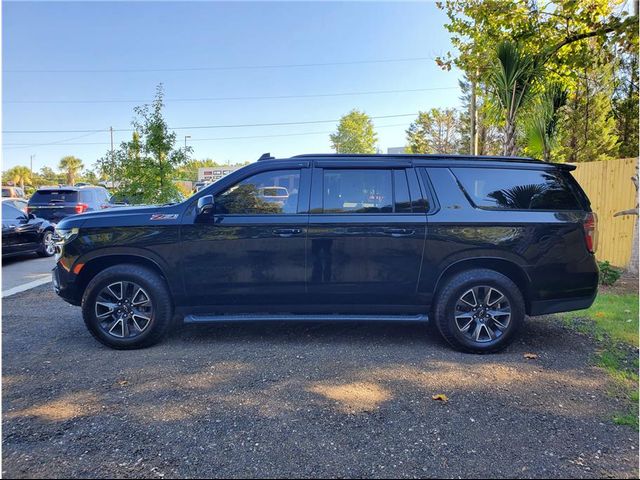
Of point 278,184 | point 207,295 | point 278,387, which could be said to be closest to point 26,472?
point 278,387

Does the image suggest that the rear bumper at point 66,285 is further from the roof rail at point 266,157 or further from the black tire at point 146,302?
the roof rail at point 266,157

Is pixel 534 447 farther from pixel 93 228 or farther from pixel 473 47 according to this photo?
pixel 473 47

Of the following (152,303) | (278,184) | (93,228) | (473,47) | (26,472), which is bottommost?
(26,472)

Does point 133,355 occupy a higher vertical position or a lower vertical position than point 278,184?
lower

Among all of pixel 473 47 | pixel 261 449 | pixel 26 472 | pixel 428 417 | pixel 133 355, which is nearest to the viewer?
pixel 26 472

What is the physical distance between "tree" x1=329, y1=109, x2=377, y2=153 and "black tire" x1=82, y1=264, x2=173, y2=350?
42.4 m

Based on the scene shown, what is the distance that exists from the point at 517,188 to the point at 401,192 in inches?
46.8

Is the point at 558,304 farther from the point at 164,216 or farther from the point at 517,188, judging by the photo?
the point at 164,216

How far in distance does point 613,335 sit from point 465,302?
1.87 metres

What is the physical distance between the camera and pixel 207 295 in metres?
4.37

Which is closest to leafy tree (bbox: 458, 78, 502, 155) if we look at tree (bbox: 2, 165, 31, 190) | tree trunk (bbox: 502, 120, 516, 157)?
tree trunk (bbox: 502, 120, 516, 157)

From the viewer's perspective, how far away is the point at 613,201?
8648 millimetres

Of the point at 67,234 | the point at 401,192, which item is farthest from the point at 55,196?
the point at 401,192

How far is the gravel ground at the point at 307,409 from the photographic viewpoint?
102 inches
